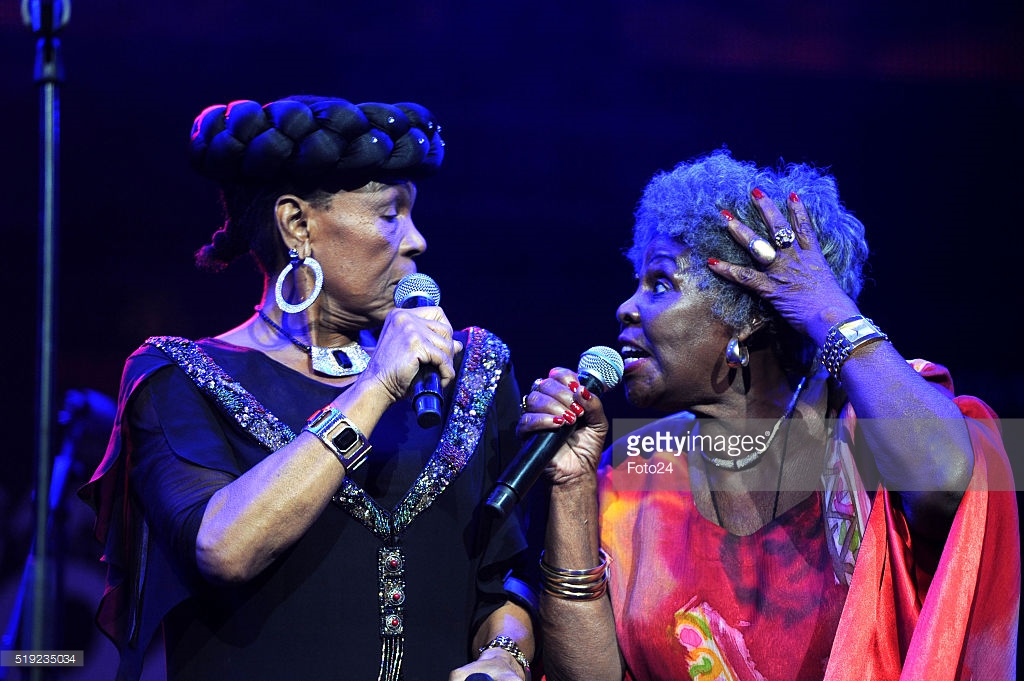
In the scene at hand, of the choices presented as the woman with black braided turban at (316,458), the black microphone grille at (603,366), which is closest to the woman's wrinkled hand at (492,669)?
the woman with black braided turban at (316,458)

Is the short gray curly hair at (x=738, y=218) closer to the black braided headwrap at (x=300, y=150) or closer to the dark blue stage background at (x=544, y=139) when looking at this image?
the black braided headwrap at (x=300, y=150)

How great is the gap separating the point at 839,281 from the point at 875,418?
49cm

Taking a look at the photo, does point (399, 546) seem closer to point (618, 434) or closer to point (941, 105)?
point (618, 434)

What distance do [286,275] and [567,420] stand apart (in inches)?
24.2

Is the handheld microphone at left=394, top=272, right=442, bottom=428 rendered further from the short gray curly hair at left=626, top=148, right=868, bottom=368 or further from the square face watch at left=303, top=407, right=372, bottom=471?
the short gray curly hair at left=626, top=148, right=868, bottom=368

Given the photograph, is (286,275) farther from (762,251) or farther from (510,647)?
(762,251)

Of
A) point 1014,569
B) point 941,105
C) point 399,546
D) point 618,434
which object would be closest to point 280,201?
point 399,546

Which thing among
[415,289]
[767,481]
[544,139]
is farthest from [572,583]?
[544,139]

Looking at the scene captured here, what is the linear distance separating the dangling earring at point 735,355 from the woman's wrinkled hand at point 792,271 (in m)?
0.13

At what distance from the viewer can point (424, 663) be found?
1.87 m

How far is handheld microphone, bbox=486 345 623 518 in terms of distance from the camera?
1708mm

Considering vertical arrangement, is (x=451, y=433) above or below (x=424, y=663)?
above

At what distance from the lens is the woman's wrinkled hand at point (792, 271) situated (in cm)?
200

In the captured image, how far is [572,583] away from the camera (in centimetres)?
198
